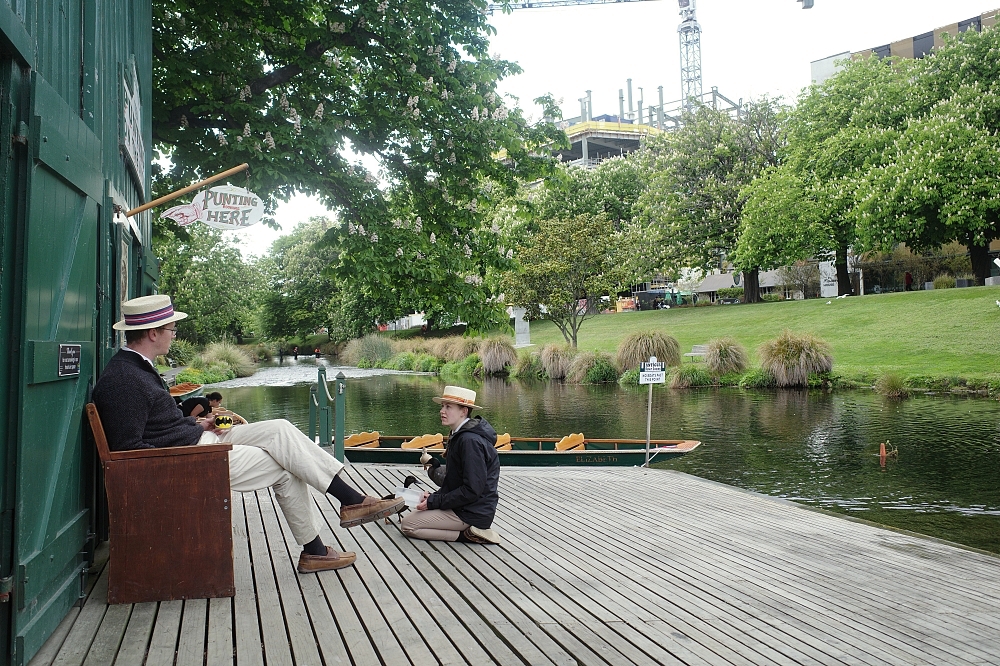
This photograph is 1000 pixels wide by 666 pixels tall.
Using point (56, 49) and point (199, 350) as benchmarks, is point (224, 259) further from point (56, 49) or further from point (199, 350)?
point (56, 49)

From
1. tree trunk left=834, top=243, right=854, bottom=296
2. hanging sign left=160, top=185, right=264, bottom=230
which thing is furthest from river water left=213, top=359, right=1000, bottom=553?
tree trunk left=834, top=243, right=854, bottom=296

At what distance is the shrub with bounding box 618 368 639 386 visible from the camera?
2796 centimetres

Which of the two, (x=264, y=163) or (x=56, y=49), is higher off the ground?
(x=264, y=163)

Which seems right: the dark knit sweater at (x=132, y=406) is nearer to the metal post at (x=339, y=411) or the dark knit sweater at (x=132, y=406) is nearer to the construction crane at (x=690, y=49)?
the metal post at (x=339, y=411)

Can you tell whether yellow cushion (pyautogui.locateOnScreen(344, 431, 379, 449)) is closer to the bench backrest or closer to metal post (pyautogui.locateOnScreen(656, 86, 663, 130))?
the bench backrest

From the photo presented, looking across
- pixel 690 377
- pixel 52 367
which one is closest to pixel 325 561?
pixel 52 367

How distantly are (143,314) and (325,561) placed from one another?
1.63 metres

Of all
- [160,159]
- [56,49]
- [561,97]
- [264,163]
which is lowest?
[56,49]

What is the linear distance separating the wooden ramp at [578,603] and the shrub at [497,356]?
27.9 meters

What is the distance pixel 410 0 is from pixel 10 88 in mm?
8811

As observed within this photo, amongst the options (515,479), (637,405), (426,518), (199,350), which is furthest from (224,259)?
(426,518)

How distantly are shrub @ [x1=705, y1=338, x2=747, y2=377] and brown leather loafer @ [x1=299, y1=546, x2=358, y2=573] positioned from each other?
23.2 meters

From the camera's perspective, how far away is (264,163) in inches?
387

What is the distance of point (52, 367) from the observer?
3.34 m
